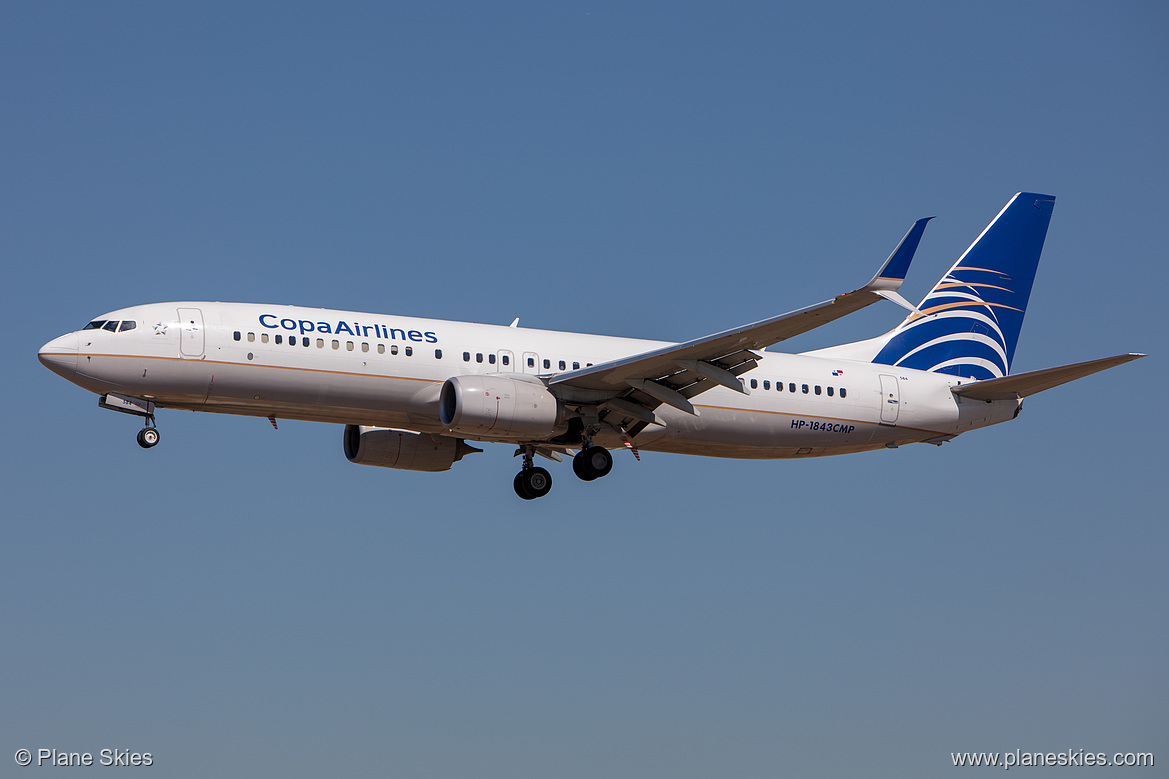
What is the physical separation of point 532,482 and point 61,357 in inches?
479

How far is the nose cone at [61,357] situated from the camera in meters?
30.0

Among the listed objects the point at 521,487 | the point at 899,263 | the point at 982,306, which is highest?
the point at 982,306

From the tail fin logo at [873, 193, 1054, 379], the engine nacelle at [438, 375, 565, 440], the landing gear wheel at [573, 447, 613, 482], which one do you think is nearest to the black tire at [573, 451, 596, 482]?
the landing gear wheel at [573, 447, 613, 482]

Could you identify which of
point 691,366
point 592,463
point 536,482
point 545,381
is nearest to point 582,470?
point 592,463

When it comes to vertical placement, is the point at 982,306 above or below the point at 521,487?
above

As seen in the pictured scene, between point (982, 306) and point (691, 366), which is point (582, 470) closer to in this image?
point (691, 366)

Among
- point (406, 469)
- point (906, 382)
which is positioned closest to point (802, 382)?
point (906, 382)

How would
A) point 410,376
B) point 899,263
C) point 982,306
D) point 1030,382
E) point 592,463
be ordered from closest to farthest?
point 899,263 → point 410,376 → point 592,463 → point 1030,382 → point 982,306

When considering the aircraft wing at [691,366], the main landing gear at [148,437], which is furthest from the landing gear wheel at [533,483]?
the main landing gear at [148,437]

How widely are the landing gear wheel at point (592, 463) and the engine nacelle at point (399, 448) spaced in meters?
4.46

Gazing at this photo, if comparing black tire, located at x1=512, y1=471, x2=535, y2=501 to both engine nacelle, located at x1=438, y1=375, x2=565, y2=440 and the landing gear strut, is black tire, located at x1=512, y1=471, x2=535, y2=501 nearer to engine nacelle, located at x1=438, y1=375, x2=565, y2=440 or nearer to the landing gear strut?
the landing gear strut

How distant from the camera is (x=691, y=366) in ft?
102

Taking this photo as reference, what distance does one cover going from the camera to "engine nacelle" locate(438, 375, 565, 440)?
3064 cm

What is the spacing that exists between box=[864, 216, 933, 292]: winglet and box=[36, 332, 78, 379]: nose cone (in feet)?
58.4
